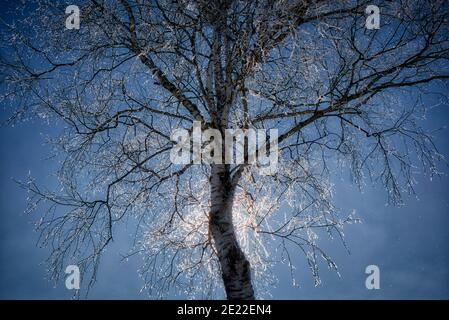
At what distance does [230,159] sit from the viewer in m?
4.96

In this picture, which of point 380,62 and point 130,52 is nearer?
point 380,62

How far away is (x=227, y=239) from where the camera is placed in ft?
15.2

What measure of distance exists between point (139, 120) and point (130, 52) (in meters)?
0.85

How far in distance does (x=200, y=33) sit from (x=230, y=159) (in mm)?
1477

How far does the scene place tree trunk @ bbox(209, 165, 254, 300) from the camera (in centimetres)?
443

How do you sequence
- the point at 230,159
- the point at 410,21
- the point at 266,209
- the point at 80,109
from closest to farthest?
the point at 410,21
the point at 80,109
the point at 230,159
the point at 266,209

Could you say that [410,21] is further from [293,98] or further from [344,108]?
[293,98]

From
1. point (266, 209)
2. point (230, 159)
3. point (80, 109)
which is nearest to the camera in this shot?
point (80, 109)

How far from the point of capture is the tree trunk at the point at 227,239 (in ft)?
14.5

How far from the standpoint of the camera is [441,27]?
4.13 metres

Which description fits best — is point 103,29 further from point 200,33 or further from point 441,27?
point 441,27
